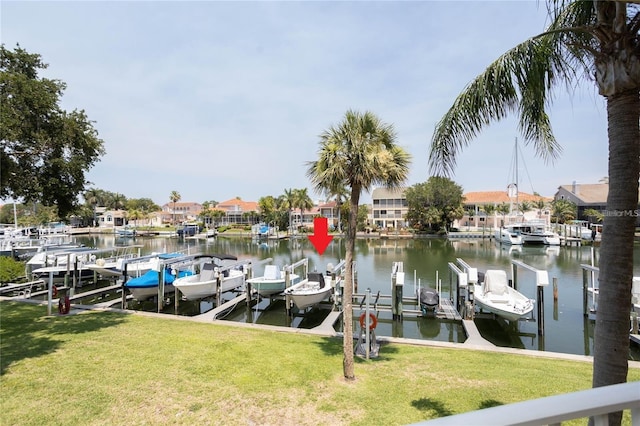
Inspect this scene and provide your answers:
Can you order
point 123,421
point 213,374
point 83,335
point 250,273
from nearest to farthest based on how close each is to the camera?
point 123,421 → point 213,374 → point 83,335 → point 250,273

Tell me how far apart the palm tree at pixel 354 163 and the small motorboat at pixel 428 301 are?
8.36m

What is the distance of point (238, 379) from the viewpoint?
6.82 metres

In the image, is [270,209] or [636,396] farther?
[270,209]

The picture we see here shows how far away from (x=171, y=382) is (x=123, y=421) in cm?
132

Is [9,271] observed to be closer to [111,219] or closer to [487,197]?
[487,197]

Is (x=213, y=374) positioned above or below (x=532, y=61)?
below

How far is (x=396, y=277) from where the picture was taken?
47.2 ft

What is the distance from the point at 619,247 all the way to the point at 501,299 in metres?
12.4

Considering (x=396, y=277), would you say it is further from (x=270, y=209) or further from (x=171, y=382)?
(x=270, y=209)

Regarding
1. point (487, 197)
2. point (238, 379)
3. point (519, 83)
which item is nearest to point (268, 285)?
point (238, 379)

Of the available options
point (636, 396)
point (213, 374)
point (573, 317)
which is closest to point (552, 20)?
point (636, 396)

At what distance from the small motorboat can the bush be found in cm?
2253

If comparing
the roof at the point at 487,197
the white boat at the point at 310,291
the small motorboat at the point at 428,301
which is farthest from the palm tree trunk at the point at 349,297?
the roof at the point at 487,197

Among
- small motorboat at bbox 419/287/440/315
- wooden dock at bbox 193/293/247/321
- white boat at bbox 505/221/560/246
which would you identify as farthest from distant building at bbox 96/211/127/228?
small motorboat at bbox 419/287/440/315
